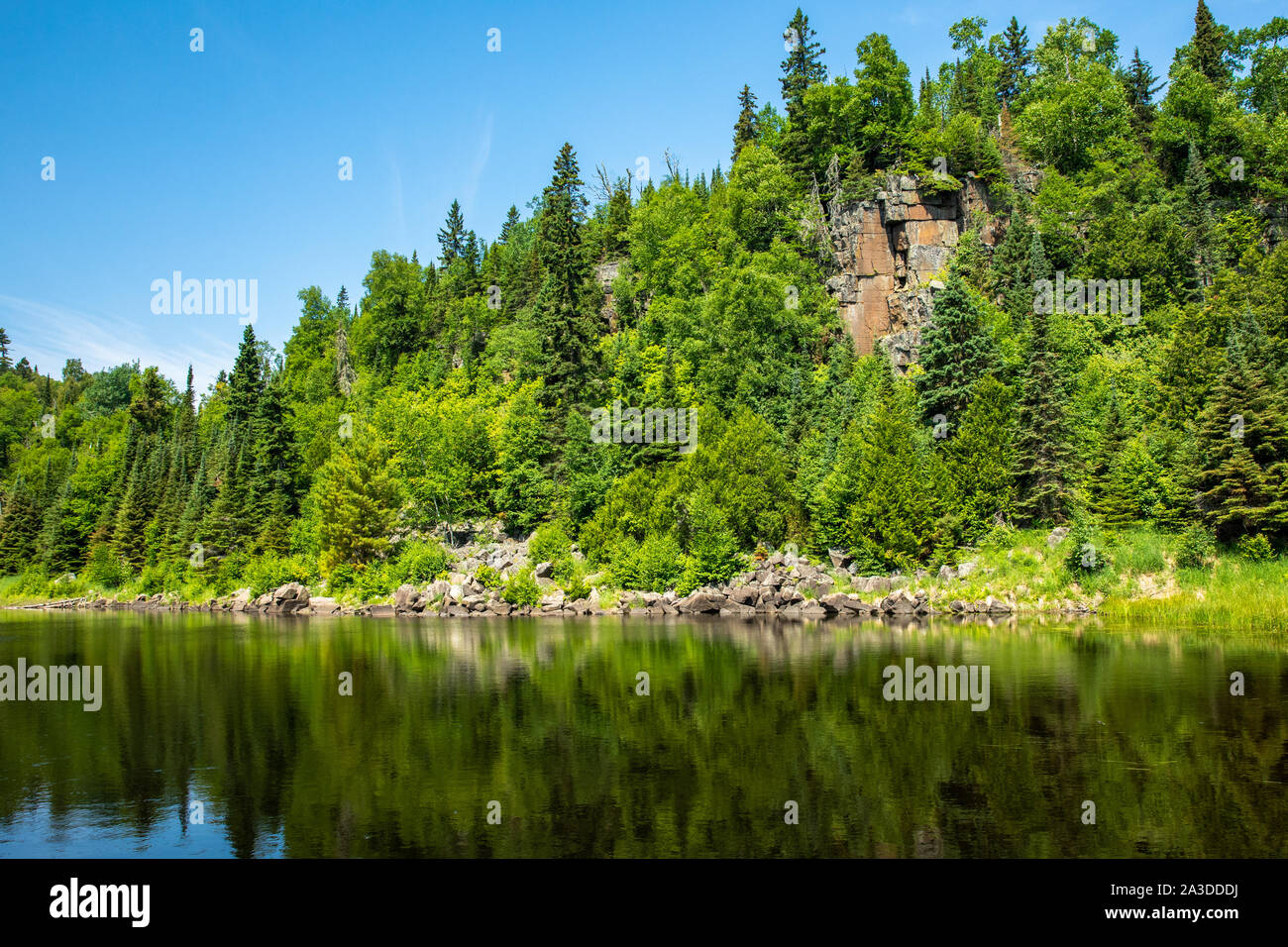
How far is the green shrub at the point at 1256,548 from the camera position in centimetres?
3672

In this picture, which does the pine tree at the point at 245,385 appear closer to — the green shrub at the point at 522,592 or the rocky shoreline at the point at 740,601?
the rocky shoreline at the point at 740,601

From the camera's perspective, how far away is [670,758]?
1719 cm

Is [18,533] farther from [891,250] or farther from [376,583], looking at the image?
[891,250]

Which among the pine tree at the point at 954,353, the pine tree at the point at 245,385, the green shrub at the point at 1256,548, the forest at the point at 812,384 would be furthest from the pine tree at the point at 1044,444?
the pine tree at the point at 245,385

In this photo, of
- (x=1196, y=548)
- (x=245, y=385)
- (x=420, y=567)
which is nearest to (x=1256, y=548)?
(x=1196, y=548)

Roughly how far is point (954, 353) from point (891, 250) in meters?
22.4

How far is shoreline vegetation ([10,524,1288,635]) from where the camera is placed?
3744 centimetres

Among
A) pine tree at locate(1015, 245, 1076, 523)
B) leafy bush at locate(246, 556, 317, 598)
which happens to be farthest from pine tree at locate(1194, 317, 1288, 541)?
leafy bush at locate(246, 556, 317, 598)

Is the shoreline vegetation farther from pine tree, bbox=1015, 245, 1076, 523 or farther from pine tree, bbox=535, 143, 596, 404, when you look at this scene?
pine tree, bbox=535, 143, 596, 404

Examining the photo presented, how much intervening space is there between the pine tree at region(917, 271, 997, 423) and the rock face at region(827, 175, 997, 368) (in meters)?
16.1

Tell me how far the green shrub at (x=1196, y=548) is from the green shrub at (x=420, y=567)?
151 feet

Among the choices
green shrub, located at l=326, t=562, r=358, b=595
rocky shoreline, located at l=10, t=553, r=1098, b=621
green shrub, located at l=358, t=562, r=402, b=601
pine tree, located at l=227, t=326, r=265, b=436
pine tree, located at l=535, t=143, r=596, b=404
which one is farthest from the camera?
pine tree, located at l=227, t=326, r=265, b=436
